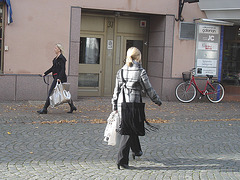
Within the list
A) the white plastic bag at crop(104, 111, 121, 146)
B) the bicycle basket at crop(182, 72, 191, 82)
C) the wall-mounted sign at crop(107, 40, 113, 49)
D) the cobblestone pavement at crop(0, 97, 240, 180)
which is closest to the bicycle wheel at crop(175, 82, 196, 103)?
the bicycle basket at crop(182, 72, 191, 82)

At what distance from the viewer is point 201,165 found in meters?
6.41

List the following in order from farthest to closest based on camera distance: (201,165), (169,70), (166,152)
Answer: (169,70)
(166,152)
(201,165)

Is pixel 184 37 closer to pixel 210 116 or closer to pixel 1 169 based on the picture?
pixel 210 116

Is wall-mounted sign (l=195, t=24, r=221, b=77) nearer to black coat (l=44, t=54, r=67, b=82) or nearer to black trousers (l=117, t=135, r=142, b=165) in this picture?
black coat (l=44, t=54, r=67, b=82)

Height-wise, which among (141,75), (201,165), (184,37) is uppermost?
(184,37)

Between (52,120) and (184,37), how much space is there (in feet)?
21.3

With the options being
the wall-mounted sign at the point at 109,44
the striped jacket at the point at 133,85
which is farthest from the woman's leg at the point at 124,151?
the wall-mounted sign at the point at 109,44

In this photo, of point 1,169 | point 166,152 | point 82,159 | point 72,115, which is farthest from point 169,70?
point 1,169

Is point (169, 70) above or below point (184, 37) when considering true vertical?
below

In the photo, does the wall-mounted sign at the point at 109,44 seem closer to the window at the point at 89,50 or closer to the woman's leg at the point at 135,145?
the window at the point at 89,50

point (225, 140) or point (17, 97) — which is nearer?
point (225, 140)

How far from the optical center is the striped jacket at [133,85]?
6.04m

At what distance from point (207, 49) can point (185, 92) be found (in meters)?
1.84

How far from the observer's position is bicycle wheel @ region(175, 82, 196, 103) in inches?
545
